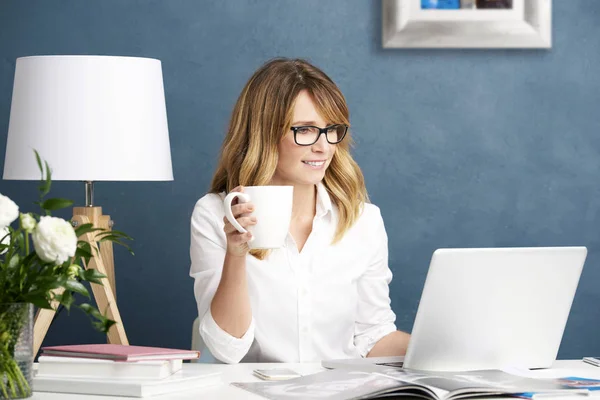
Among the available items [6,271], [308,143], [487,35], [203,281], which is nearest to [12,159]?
[203,281]

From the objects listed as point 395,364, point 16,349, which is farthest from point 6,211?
point 395,364

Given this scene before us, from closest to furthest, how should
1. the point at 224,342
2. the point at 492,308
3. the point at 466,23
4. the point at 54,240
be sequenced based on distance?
the point at 54,240 < the point at 492,308 < the point at 224,342 < the point at 466,23

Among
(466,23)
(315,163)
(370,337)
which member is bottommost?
(370,337)

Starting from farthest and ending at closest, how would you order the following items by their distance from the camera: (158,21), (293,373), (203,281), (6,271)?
(158,21), (203,281), (293,373), (6,271)

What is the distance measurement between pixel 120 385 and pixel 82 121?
1041 mm

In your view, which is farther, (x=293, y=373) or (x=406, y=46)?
(x=406, y=46)

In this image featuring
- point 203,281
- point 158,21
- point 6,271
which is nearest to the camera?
point 6,271

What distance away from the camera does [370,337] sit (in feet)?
7.07

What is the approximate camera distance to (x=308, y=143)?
2.10 meters

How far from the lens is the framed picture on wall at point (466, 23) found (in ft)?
9.22

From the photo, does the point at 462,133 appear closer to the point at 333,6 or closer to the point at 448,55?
the point at 448,55

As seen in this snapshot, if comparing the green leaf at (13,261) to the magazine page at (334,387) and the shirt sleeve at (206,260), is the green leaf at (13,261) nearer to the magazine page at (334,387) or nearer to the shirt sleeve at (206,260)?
the magazine page at (334,387)

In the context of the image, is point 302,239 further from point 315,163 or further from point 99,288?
point 99,288

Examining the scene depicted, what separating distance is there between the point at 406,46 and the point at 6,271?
1855 millimetres
